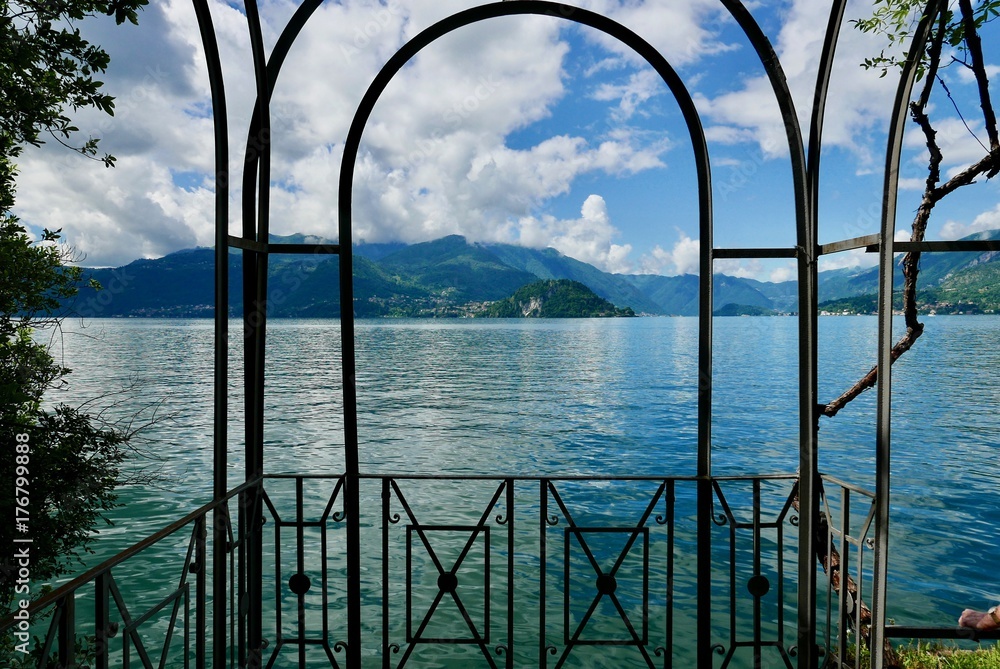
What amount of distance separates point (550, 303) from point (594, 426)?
207ft

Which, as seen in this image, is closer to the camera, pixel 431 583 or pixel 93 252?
pixel 93 252

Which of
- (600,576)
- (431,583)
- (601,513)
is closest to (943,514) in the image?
(601,513)

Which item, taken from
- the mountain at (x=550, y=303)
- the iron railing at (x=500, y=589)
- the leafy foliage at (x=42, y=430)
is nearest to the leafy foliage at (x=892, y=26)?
the iron railing at (x=500, y=589)

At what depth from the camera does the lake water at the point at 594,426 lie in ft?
44.1

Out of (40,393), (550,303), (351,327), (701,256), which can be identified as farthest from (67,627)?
(550,303)

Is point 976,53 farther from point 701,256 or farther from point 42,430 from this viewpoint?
point 42,430

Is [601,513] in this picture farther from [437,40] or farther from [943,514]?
[437,40]

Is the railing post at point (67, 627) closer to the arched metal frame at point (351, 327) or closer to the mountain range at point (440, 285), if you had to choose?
the arched metal frame at point (351, 327)

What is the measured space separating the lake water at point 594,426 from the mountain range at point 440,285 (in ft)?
14.2

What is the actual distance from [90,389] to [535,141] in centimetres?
7186

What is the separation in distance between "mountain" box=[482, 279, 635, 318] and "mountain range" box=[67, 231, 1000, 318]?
120 inches

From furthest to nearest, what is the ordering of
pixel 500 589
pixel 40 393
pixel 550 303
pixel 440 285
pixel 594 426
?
pixel 440 285
pixel 550 303
pixel 594 426
pixel 500 589
pixel 40 393

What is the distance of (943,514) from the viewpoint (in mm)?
14781

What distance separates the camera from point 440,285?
88.0 m
